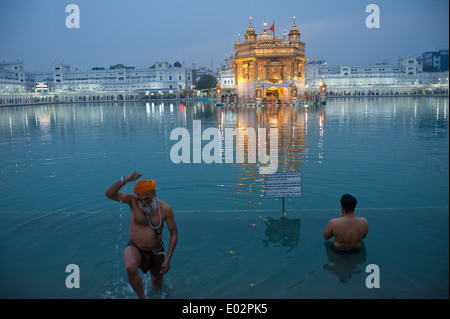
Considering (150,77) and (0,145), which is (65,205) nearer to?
(0,145)

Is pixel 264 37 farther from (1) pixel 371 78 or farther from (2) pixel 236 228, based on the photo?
(2) pixel 236 228

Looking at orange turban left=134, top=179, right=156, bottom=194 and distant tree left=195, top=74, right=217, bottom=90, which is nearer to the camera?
orange turban left=134, top=179, right=156, bottom=194

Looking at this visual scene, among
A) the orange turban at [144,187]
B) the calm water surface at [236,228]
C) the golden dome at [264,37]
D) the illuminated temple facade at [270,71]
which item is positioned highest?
the golden dome at [264,37]

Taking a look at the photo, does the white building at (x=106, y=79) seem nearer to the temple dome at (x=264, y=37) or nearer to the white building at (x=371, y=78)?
the white building at (x=371, y=78)

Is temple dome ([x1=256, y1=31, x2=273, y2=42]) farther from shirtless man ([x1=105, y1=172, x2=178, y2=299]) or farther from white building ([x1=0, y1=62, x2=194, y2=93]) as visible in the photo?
shirtless man ([x1=105, y1=172, x2=178, y2=299])

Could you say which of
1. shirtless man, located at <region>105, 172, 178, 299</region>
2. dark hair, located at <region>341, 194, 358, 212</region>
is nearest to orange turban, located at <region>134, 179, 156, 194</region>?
shirtless man, located at <region>105, 172, 178, 299</region>

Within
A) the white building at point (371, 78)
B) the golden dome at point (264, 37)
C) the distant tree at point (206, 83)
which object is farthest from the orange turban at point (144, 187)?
the distant tree at point (206, 83)

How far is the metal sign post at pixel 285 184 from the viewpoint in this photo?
5816mm

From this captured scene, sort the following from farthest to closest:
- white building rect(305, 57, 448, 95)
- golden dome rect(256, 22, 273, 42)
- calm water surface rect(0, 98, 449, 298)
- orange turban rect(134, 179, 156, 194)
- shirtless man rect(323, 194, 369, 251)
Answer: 1. white building rect(305, 57, 448, 95)
2. golden dome rect(256, 22, 273, 42)
3. shirtless man rect(323, 194, 369, 251)
4. calm water surface rect(0, 98, 449, 298)
5. orange turban rect(134, 179, 156, 194)

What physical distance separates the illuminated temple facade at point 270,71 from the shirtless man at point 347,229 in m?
46.0

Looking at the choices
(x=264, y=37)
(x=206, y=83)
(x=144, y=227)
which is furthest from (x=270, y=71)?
(x=144, y=227)

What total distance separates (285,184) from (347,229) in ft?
4.52

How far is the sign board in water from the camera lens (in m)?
5.82
